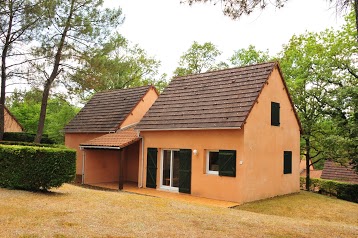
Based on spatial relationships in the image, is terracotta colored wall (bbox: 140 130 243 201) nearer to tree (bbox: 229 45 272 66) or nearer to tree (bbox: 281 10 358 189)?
tree (bbox: 281 10 358 189)

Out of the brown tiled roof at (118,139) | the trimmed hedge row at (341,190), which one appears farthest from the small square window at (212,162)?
the trimmed hedge row at (341,190)

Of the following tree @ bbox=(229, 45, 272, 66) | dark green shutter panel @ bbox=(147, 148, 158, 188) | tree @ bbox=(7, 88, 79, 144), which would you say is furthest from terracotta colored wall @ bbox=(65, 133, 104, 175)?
tree @ bbox=(229, 45, 272, 66)

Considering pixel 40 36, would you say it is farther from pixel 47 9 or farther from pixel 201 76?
pixel 201 76

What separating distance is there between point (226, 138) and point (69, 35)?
1311cm

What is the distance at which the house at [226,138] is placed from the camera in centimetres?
1485

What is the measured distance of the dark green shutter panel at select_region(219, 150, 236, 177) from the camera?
579 inches

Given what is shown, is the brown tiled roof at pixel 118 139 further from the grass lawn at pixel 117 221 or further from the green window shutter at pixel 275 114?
the green window shutter at pixel 275 114

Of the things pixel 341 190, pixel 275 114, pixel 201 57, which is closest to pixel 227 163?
pixel 275 114

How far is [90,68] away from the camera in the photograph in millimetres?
22422

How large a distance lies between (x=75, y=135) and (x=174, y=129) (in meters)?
10.1

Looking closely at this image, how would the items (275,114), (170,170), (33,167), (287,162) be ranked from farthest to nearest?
(287,162), (170,170), (275,114), (33,167)

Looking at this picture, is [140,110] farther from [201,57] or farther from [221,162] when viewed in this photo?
[201,57]

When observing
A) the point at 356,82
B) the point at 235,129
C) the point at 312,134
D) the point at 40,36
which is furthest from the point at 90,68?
the point at 356,82

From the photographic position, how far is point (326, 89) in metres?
22.1
